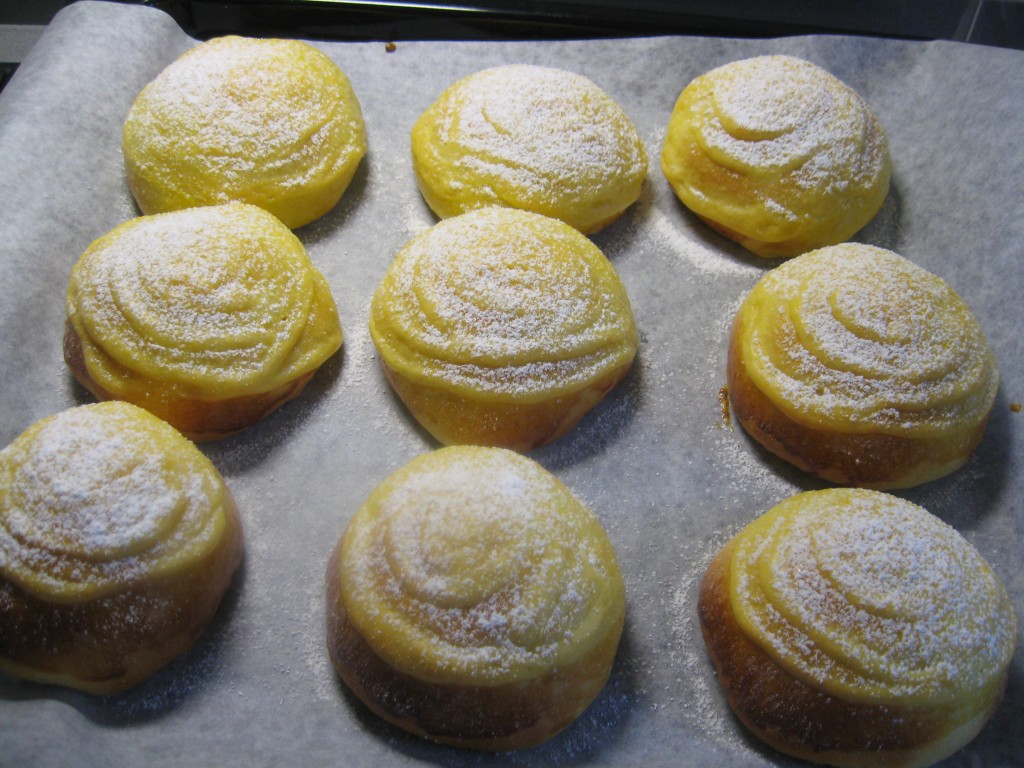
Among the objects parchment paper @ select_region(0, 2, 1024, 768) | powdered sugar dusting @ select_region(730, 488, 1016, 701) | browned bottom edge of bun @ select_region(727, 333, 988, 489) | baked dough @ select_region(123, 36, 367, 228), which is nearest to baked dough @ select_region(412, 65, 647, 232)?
parchment paper @ select_region(0, 2, 1024, 768)

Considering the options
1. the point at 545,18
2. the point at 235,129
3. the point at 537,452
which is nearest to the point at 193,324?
the point at 235,129

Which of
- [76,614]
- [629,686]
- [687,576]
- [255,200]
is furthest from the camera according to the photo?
[255,200]

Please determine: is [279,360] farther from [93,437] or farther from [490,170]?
[490,170]

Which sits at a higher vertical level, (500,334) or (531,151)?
(531,151)

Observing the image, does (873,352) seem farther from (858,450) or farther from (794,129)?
(794,129)

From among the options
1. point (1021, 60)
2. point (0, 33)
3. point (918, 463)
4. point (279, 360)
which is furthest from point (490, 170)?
point (0, 33)

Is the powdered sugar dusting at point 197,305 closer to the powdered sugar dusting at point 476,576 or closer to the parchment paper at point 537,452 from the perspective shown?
the parchment paper at point 537,452
